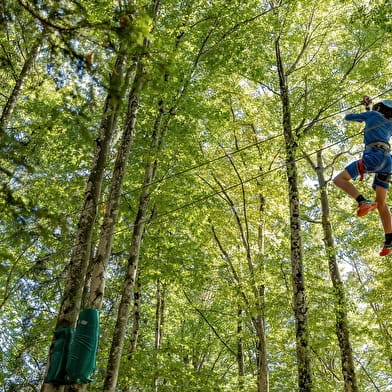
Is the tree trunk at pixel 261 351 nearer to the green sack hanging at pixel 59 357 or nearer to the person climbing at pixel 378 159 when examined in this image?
the person climbing at pixel 378 159

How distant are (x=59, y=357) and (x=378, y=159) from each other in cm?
425

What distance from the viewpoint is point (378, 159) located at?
195 inches

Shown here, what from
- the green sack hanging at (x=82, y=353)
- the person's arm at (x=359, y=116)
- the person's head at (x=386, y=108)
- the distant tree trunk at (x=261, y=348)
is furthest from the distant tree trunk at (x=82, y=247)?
the distant tree trunk at (x=261, y=348)

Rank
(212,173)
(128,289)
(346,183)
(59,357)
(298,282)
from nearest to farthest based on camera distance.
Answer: (59,357) < (346,183) < (128,289) < (298,282) < (212,173)

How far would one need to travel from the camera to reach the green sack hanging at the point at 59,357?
402 centimetres

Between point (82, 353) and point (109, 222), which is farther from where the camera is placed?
point (109, 222)

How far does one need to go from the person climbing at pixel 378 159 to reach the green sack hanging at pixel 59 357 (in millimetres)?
3676

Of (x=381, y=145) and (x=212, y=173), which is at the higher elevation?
(x=212, y=173)

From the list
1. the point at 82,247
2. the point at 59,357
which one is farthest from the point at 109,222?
the point at 59,357

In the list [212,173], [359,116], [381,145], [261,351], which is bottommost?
[261,351]

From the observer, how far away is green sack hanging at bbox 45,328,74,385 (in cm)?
402

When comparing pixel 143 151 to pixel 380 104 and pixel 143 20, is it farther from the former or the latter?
pixel 143 20

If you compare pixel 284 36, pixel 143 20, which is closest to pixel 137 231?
pixel 143 20

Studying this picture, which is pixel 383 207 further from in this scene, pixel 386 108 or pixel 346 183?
pixel 386 108
